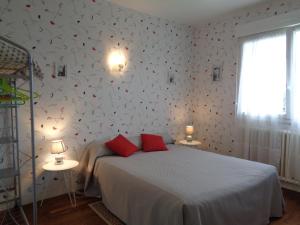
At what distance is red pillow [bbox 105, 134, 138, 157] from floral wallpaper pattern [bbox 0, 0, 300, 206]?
300 millimetres

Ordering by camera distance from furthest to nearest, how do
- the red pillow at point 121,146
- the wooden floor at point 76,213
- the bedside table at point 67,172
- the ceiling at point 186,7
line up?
the ceiling at point 186,7, the red pillow at point 121,146, the bedside table at point 67,172, the wooden floor at point 76,213

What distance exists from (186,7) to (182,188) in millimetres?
2723

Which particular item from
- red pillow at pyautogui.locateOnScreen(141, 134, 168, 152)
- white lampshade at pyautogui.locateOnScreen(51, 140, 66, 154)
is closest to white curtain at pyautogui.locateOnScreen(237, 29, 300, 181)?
red pillow at pyautogui.locateOnScreen(141, 134, 168, 152)

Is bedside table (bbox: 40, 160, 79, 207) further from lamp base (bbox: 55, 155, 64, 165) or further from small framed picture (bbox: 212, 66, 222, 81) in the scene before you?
small framed picture (bbox: 212, 66, 222, 81)

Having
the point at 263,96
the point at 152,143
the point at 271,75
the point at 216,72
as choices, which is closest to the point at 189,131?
the point at 152,143

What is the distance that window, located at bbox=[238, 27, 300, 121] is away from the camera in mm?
3020

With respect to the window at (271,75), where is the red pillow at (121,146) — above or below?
below

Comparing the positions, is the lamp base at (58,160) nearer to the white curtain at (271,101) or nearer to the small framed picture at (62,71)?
the small framed picture at (62,71)

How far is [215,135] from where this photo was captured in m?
4.15

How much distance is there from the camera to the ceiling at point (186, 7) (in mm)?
3266

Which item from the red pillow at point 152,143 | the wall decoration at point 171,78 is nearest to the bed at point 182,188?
the red pillow at point 152,143

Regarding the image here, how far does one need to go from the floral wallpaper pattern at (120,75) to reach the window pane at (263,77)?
0.26 meters

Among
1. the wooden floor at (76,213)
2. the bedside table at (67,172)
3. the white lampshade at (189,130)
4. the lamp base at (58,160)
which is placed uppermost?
the white lampshade at (189,130)

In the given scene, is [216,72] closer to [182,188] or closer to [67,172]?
[182,188]
